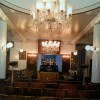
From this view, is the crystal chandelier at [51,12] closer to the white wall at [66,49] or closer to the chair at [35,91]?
the chair at [35,91]

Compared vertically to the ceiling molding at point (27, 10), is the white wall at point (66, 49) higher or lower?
lower

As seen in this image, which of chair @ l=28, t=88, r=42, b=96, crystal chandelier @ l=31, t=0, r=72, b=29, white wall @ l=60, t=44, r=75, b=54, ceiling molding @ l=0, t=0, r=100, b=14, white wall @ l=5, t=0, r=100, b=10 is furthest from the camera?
white wall @ l=60, t=44, r=75, b=54

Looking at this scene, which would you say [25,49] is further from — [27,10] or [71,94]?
[71,94]

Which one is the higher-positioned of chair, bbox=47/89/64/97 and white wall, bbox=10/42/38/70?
white wall, bbox=10/42/38/70

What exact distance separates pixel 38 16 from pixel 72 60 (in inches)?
529

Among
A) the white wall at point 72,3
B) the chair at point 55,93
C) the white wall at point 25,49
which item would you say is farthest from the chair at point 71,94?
the white wall at point 25,49

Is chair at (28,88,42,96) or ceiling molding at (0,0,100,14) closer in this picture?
chair at (28,88,42,96)

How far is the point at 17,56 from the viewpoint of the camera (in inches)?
806

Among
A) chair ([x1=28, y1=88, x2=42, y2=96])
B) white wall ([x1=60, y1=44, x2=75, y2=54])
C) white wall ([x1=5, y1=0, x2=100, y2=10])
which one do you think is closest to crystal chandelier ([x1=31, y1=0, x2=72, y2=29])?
white wall ([x1=5, y1=0, x2=100, y2=10])

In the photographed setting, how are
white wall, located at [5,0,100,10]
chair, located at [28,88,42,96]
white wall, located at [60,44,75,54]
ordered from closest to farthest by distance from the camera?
1. chair, located at [28,88,42,96]
2. white wall, located at [5,0,100,10]
3. white wall, located at [60,44,75,54]

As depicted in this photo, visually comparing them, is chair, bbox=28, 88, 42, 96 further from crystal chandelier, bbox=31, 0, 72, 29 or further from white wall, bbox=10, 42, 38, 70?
white wall, bbox=10, 42, 38, 70

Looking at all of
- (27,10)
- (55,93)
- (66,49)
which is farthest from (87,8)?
(66,49)

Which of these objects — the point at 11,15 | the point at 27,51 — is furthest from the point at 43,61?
the point at 11,15

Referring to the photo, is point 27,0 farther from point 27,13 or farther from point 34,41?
point 34,41
